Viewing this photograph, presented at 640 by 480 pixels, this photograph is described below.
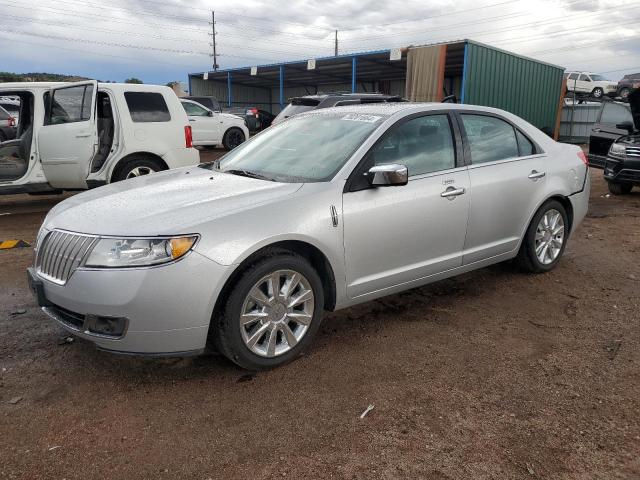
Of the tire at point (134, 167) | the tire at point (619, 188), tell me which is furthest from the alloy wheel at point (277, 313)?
the tire at point (619, 188)

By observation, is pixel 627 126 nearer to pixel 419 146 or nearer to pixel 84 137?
pixel 419 146

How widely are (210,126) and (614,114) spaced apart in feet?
35.3

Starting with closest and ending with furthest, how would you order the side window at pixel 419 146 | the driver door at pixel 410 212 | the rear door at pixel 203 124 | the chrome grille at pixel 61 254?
the chrome grille at pixel 61 254
the driver door at pixel 410 212
the side window at pixel 419 146
the rear door at pixel 203 124

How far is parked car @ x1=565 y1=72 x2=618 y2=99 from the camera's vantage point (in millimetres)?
31906

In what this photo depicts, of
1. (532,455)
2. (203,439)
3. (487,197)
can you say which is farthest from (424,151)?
(203,439)

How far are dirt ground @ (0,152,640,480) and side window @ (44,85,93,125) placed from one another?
4.12 meters

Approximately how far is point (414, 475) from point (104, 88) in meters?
7.09

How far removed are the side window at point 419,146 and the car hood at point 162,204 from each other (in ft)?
2.46

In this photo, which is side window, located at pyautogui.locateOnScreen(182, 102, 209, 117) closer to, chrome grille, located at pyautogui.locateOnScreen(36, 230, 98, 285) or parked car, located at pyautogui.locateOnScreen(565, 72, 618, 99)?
chrome grille, located at pyautogui.locateOnScreen(36, 230, 98, 285)

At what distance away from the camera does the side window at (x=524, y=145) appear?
4582mm

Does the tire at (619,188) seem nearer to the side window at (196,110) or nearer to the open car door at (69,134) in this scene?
the open car door at (69,134)

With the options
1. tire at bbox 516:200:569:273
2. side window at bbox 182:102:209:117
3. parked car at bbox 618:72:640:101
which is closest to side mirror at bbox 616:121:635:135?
tire at bbox 516:200:569:273

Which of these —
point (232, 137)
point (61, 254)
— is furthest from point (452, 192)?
point (232, 137)

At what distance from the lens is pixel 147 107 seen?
7.86 meters
